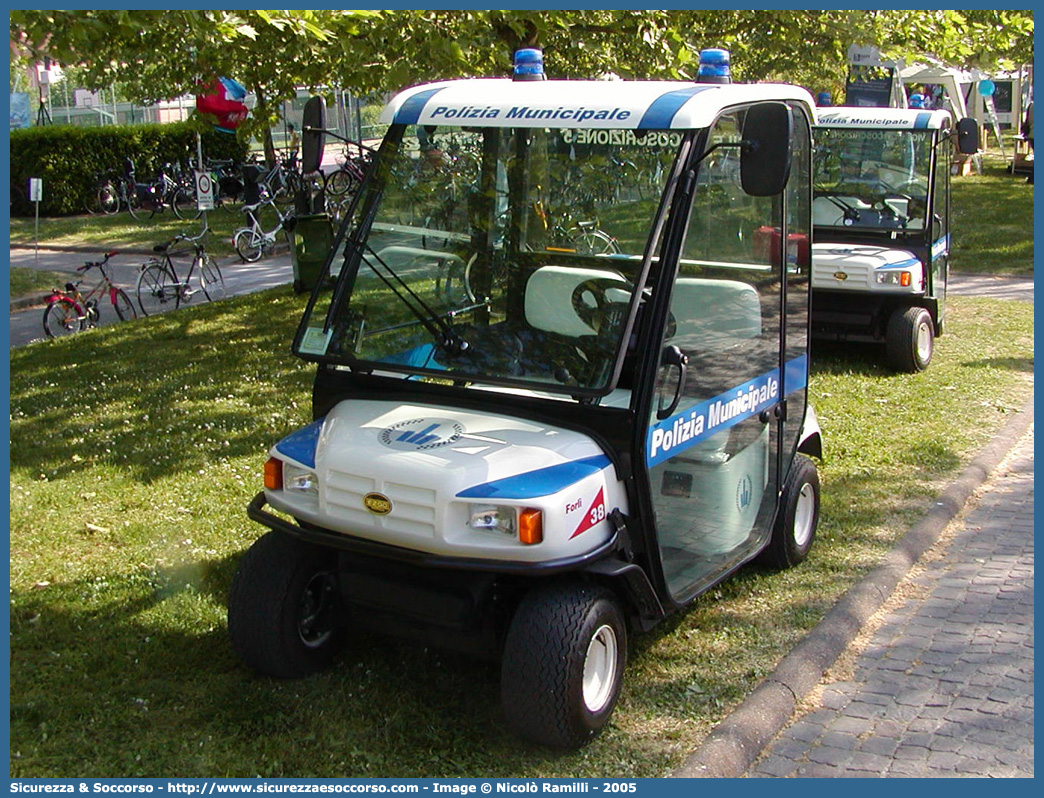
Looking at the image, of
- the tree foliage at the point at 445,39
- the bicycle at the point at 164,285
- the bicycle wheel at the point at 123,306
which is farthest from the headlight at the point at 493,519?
the bicycle at the point at 164,285

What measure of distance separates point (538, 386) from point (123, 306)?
10957 mm

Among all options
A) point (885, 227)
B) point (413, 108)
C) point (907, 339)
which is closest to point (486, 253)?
point (413, 108)

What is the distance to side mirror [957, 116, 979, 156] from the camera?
33.1 feet

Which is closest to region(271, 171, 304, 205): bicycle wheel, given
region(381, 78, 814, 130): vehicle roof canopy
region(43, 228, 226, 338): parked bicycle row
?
region(43, 228, 226, 338): parked bicycle row

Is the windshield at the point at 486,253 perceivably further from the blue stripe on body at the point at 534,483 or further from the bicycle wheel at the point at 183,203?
the bicycle wheel at the point at 183,203

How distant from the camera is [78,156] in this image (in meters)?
25.8

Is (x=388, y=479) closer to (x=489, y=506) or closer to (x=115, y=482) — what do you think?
(x=489, y=506)

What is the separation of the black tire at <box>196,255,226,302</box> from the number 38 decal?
11684 millimetres

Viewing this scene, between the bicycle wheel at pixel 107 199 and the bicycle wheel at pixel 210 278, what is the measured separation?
463 inches

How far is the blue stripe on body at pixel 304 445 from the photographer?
4289 millimetres

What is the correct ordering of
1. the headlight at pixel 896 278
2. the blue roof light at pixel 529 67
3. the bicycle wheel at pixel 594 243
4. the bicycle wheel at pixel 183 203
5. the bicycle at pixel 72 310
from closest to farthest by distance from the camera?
the bicycle wheel at pixel 594 243
the blue roof light at pixel 529 67
the headlight at pixel 896 278
the bicycle at pixel 72 310
the bicycle wheel at pixel 183 203

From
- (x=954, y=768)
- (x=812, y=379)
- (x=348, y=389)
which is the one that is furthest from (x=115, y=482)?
(x=812, y=379)

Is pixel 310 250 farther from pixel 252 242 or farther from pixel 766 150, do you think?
pixel 766 150

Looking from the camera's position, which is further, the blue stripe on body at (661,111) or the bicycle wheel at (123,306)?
the bicycle wheel at (123,306)
